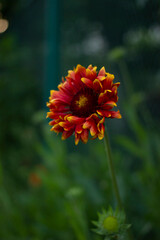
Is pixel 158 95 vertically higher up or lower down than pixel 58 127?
higher up

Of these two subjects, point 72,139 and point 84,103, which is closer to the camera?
point 84,103

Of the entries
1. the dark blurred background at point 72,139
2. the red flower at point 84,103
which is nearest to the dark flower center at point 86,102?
the red flower at point 84,103

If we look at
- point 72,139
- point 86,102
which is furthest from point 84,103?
point 72,139

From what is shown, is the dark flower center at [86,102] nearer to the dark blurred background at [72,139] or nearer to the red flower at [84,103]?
the red flower at [84,103]

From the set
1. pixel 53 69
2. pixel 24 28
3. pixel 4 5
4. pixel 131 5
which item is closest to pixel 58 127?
pixel 131 5

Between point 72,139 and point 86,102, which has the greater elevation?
point 72,139

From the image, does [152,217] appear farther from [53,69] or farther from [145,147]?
[53,69]

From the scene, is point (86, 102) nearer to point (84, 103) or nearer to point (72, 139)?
point (84, 103)
